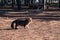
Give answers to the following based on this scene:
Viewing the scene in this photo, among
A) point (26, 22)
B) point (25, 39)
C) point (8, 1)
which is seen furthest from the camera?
point (8, 1)

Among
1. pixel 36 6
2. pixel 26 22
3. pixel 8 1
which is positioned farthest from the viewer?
pixel 8 1

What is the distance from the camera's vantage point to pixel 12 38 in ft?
27.9

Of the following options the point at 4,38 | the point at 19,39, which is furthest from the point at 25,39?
the point at 4,38

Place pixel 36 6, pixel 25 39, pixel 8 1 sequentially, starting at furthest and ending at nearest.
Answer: pixel 8 1 → pixel 36 6 → pixel 25 39

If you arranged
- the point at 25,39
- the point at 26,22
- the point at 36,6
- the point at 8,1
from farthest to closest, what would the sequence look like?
the point at 8,1 < the point at 36,6 < the point at 26,22 < the point at 25,39

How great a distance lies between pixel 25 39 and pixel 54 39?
1.09 metres

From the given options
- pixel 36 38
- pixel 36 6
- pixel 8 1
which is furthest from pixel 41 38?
pixel 8 1

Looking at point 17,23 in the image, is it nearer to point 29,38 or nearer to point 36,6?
A: point 29,38

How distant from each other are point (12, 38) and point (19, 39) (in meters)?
0.35

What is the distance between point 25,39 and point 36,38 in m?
0.49

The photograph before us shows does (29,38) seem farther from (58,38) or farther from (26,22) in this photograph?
(26,22)

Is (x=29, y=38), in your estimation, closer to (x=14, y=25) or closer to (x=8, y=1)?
(x=14, y=25)

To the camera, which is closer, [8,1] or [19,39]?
[19,39]

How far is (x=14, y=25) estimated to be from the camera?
11180 mm
